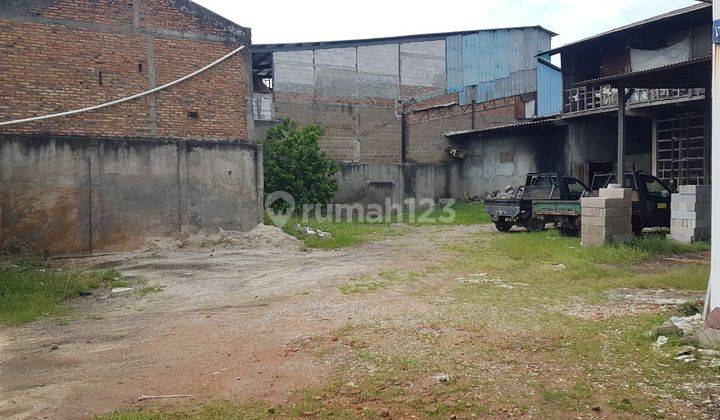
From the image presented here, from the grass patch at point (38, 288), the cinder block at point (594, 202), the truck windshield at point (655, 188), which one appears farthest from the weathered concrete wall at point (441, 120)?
the grass patch at point (38, 288)

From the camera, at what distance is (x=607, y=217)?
1053 centimetres

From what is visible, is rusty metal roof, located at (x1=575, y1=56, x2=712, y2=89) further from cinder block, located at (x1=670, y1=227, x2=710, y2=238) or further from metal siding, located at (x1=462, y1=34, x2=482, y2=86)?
metal siding, located at (x1=462, y1=34, x2=482, y2=86)

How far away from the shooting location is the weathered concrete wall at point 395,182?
75.1 ft

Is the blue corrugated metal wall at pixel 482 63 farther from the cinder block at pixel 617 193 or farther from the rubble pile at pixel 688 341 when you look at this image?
the rubble pile at pixel 688 341

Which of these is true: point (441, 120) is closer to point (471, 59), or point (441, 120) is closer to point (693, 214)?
point (471, 59)

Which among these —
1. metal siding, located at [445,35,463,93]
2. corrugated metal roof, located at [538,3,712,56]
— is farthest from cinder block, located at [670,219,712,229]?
metal siding, located at [445,35,463,93]

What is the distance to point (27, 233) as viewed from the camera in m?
11.1

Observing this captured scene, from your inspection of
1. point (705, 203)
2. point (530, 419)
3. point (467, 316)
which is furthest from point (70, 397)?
point (705, 203)

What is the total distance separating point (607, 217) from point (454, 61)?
16293 mm

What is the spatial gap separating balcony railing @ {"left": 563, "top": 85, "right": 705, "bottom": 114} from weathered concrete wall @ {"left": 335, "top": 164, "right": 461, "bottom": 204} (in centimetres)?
689

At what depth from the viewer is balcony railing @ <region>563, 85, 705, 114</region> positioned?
51.1ft

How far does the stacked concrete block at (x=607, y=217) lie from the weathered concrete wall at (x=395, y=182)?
12.9 m

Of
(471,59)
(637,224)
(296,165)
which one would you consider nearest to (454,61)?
(471,59)

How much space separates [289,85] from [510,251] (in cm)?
1440
